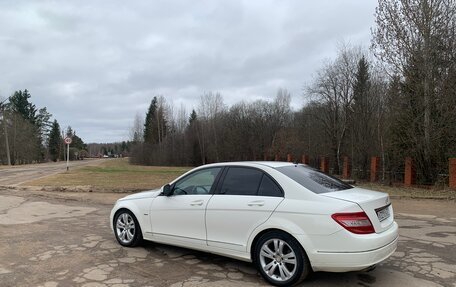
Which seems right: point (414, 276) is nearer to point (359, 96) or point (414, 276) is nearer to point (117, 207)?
point (117, 207)

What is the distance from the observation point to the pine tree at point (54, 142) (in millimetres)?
111062

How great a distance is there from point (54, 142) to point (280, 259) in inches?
4615

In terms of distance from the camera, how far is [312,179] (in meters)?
5.64

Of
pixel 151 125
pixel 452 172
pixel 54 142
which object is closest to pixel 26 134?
pixel 151 125

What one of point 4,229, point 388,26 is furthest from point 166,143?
point 4,229

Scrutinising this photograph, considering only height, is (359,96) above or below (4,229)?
above

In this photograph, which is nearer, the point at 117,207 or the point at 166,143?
the point at 117,207

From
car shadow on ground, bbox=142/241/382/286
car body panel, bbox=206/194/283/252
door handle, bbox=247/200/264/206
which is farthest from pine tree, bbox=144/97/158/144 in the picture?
door handle, bbox=247/200/264/206

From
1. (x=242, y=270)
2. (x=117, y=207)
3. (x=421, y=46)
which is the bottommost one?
(x=242, y=270)

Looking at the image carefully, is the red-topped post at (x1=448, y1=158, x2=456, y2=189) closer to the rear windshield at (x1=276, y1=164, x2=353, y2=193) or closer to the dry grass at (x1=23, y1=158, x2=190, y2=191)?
the dry grass at (x1=23, y1=158, x2=190, y2=191)

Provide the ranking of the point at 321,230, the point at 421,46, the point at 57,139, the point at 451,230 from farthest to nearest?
the point at 57,139
the point at 421,46
the point at 451,230
the point at 321,230

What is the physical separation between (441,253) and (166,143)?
266ft

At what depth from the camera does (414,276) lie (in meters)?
5.40

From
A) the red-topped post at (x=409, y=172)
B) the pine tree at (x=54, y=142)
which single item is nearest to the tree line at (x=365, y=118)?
the red-topped post at (x=409, y=172)
